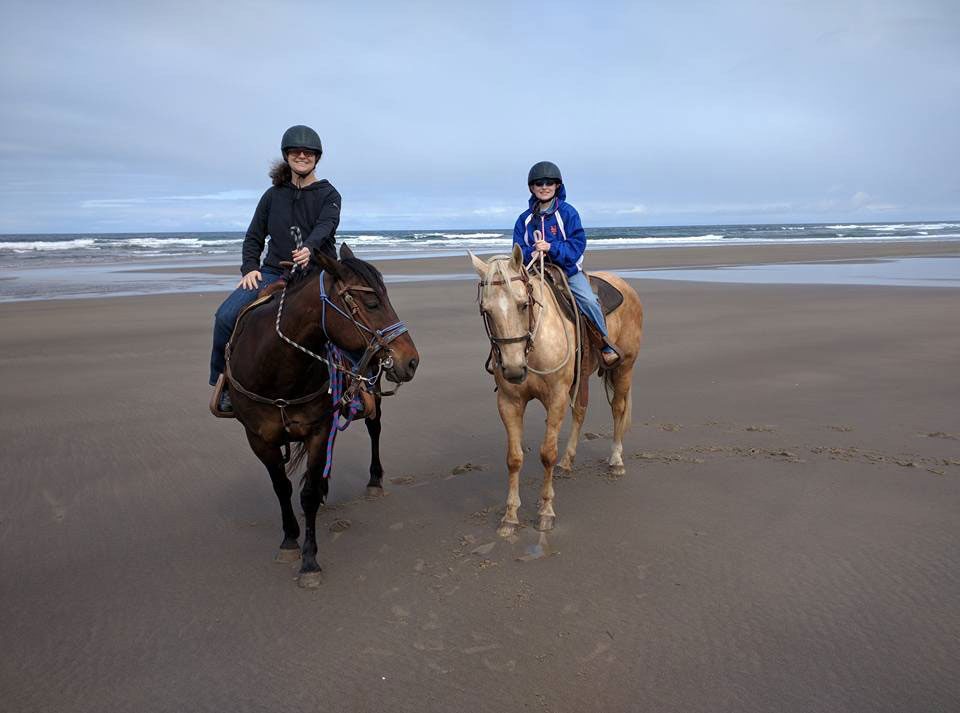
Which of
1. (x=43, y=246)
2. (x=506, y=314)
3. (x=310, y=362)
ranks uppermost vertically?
(x=43, y=246)

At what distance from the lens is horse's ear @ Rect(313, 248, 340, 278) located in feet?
11.5

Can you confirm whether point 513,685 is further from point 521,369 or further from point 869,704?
point 521,369

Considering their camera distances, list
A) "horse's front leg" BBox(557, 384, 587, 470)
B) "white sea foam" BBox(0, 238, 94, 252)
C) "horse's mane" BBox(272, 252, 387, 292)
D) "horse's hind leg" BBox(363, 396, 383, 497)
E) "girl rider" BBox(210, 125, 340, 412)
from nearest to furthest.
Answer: "horse's mane" BBox(272, 252, 387, 292) → "girl rider" BBox(210, 125, 340, 412) → "horse's hind leg" BBox(363, 396, 383, 497) → "horse's front leg" BBox(557, 384, 587, 470) → "white sea foam" BBox(0, 238, 94, 252)

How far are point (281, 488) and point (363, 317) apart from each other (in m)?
1.48

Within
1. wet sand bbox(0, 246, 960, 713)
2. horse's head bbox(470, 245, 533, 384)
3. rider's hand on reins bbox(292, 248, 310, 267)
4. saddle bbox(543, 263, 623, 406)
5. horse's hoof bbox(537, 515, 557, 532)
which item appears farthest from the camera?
saddle bbox(543, 263, 623, 406)

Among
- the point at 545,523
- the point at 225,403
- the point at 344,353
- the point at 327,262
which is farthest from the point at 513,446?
the point at 225,403

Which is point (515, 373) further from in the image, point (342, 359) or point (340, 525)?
point (340, 525)

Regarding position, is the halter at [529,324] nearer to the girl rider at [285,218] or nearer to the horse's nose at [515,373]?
the horse's nose at [515,373]

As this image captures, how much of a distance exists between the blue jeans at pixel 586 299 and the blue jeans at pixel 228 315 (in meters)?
2.33

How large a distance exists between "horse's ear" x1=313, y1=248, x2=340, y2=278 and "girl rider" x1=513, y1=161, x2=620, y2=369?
196 centimetres

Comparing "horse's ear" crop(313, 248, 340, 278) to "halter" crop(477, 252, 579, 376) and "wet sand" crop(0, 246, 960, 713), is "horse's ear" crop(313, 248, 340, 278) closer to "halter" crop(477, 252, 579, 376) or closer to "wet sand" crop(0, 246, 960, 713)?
"halter" crop(477, 252, 579, 376)

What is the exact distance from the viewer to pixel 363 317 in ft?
11.4

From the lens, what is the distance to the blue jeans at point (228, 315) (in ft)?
14.3

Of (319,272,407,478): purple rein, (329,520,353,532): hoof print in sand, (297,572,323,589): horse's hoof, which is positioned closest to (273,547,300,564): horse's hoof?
(297,572,323,589): horse's hoof
